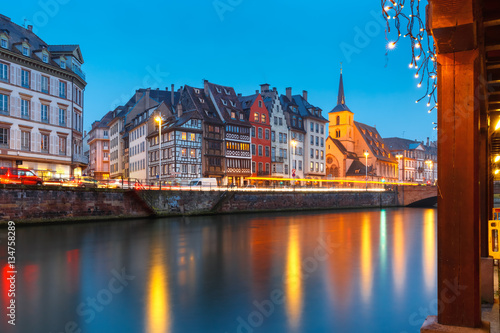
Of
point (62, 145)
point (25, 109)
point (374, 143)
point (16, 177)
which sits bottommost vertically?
point (16, 177)

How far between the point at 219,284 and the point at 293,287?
233 cm

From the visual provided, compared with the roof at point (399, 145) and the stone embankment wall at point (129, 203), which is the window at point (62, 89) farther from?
the roof at point (399, 145)

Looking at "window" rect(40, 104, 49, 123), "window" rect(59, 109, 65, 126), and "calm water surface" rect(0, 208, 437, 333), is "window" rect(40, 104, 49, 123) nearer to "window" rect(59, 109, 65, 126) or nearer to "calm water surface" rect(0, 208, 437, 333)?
"window" rect(59, 109, 65, 126)

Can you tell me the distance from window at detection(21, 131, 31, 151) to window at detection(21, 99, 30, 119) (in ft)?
5.12

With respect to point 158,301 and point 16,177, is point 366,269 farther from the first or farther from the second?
point 16,177

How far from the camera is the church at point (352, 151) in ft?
285

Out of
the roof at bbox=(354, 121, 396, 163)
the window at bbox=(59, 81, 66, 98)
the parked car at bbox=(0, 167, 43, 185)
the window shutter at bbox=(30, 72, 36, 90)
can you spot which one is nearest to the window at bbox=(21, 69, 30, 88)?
the window shutter at bbox=(30, 72, 36, 90)

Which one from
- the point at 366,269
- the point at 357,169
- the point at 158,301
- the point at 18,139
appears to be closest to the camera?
the point at 158,301

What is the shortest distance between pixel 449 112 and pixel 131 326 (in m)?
7.63

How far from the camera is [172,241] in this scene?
23.5 meters

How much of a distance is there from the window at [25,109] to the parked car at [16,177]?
1093 cm

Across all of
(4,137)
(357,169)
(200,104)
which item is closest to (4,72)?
(4,137)

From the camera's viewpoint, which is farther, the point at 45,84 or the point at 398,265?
the point at 45,84

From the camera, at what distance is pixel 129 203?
120 feet
